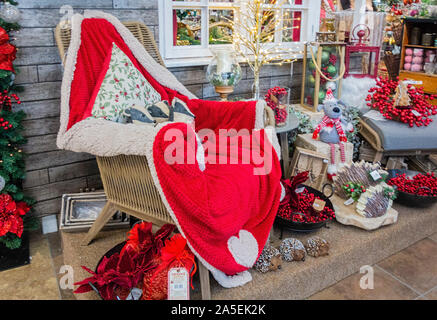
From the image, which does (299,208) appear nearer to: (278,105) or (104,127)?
(278,105)

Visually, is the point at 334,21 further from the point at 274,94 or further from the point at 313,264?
the point at 313,264

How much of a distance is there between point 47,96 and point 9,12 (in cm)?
45

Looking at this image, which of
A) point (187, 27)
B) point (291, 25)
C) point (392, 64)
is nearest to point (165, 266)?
point (187, 27)

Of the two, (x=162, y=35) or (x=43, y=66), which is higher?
(x=162, y=35)

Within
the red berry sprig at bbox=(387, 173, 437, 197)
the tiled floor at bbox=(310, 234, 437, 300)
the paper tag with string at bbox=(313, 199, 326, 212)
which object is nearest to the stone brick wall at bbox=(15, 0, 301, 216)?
the paper tag with string at bbox=(313, 199, 326, 212)

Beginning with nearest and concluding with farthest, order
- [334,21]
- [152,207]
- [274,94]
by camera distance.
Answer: [152,207] → [274,94] → [334,21]

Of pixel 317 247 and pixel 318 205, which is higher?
pixel 318 205

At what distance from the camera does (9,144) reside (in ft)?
6.23

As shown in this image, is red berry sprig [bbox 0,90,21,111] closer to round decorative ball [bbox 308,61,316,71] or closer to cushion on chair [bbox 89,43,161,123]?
cushion on chair [bbox 89,43,161,123]

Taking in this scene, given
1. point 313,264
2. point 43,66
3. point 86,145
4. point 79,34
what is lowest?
point 313,264

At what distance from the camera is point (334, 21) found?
3039 millimetres

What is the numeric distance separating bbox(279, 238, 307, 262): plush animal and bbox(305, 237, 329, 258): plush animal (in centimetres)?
4
